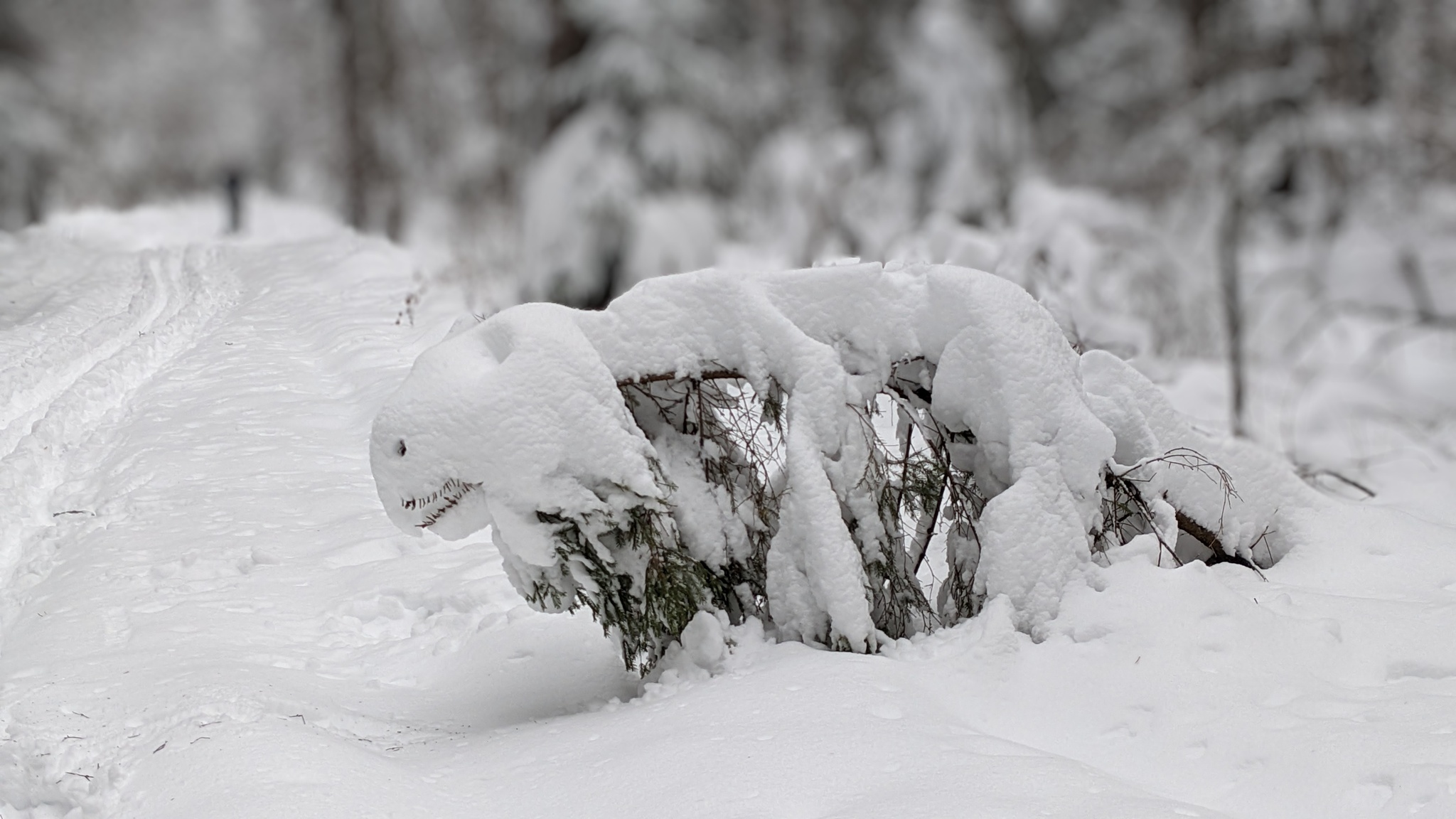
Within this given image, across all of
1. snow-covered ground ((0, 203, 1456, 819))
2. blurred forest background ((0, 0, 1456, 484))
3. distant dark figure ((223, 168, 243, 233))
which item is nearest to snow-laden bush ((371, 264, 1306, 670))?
snow-covered ground ((0, 203, 1456, 819))

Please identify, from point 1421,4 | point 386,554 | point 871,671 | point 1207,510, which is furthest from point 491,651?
point 1421,4

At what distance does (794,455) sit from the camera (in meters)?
3.84

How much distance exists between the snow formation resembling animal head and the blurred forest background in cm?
Result: 222

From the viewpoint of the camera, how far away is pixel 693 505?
3980 millimetres

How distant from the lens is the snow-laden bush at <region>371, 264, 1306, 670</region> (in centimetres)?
363

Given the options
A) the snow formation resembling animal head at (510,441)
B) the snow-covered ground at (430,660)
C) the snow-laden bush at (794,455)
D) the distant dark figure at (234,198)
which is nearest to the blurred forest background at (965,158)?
the distant dark figure at (234,198)

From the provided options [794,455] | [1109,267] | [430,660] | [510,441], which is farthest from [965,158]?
[510,441]

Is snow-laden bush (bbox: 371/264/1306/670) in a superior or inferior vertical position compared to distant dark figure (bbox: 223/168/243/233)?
inferior

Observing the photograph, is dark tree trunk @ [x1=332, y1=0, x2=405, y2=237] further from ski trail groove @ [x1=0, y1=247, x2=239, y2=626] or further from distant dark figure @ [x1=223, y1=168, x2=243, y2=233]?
ski trail groove @ [x1=0, y1=247, x2=239, y2=626]

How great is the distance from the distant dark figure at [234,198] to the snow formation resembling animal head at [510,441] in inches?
199

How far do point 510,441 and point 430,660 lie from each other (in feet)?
4.42

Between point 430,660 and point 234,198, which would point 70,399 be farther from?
point 234,198

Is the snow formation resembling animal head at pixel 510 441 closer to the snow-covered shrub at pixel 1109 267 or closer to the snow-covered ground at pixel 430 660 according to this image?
the snow-covered ground at pixel 430 660

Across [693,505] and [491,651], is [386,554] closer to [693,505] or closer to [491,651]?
[491,651]
